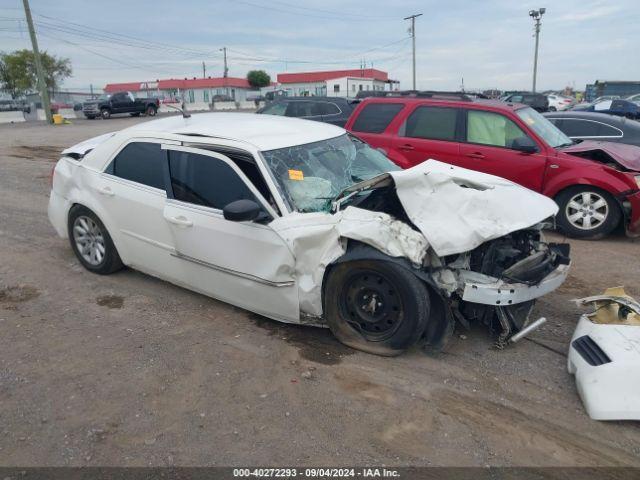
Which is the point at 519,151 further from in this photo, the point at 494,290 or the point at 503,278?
the point at 494,290

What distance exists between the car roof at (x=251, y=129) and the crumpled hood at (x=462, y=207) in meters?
1.04

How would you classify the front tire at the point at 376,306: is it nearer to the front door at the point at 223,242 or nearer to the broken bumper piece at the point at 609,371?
the front door at the point at 223,242

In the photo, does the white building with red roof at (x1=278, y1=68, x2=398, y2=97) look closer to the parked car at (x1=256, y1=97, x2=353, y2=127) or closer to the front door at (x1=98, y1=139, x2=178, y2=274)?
the parked car at (x1=256, y1=97, x2=353, y2=127)

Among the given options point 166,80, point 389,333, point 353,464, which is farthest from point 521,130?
point 166,80

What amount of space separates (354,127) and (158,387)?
5.57 m

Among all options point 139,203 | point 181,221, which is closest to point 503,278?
point 181,221

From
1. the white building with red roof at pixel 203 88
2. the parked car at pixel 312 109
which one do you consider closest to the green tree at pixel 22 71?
the white building with red roof at pixel 203 88

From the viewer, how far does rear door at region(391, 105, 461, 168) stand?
7109 millimetres

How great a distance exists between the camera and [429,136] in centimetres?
728

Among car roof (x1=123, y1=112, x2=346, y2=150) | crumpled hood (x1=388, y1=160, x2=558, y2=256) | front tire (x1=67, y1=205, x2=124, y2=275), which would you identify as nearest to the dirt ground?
front tire (x1=67, y1=205, x2=124, y2=275)

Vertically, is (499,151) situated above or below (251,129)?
below

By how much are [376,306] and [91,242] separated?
316cm

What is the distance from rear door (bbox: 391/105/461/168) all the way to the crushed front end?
3388 mm

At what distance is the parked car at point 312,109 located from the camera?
457 inches
